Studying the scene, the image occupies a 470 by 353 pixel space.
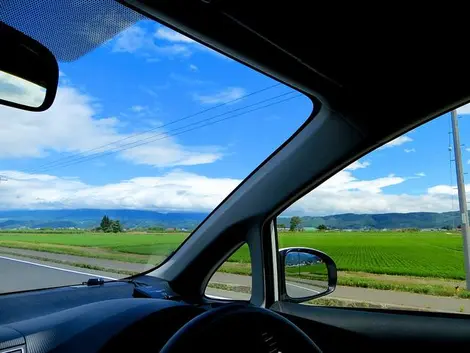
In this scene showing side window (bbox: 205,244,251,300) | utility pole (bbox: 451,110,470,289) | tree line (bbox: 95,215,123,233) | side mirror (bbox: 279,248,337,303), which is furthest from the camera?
side window (bbox: 205,244,251,300)

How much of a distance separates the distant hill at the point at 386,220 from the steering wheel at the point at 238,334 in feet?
5.22

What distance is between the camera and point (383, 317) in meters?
2.95

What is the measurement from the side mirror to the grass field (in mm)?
63

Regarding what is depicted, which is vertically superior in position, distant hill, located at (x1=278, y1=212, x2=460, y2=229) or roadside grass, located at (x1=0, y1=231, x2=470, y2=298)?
distant hill, located at (x1=278, y1=212, x2=460, y2=229)

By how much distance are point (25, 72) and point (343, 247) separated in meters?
2.33

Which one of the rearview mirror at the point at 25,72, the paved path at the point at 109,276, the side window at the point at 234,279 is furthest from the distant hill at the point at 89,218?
the rearview mirror at the point at 25,72

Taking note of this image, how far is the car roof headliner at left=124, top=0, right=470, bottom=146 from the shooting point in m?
2.23

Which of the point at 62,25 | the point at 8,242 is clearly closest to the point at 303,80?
the point at 62,25

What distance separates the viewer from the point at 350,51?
A: 256cm

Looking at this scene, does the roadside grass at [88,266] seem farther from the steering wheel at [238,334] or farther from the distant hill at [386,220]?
the steering wheel at [238,334]

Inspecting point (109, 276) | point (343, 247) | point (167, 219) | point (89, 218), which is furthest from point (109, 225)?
point (343, 247)

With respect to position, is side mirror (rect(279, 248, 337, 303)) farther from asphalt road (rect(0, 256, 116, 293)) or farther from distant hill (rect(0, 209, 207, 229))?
asphalt road (rect(0, 256, 116, 293))

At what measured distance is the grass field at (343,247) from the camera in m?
2.95

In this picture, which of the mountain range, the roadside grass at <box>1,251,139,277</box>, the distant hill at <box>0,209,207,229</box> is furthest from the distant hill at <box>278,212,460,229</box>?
the roadside grass at <box>1,251,139,277</box>
